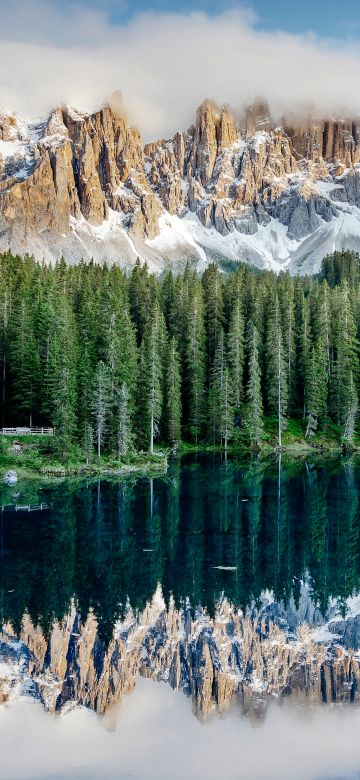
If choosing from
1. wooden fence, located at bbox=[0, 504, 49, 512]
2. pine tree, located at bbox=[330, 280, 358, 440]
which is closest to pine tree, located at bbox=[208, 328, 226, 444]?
pine tree, located at bbox=[330, 280, 358, 440]

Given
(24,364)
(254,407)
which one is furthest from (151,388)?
(254,407)

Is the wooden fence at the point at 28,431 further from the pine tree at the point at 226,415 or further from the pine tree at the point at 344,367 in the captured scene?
the pine tree at the point at 344,367

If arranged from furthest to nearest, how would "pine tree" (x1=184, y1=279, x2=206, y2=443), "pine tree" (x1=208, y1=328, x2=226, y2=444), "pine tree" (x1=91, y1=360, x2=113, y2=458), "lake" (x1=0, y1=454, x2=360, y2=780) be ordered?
1. "pine tree" (x1=184, y1=279, x2=206, y2=443)
2. "pine tree" (x1=208, y1=328, x2=226, y2=444)
3. "pine tree" (x1=91, y1=360, x2=113, y2=458)
4. "lake" (x1=0, y1=454, x2=360, y2=780)

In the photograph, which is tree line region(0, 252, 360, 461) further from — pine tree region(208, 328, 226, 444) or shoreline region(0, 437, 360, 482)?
shoreline region(0, 437, 360, 482)

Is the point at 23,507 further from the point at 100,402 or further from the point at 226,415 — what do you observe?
the point at 226,415

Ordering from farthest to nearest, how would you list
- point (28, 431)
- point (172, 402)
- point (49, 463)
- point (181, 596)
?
point (172, 402) < point (28, 431) < point (49, 463) < point (181, 596)

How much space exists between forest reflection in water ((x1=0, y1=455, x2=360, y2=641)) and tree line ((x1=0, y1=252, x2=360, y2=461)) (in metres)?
13.1

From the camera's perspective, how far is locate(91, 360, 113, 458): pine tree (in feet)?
227

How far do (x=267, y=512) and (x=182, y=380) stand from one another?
157ft

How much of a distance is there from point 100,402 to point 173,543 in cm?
3149

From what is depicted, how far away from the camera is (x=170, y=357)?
294 ft

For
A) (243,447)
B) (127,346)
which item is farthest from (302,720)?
(243,447)

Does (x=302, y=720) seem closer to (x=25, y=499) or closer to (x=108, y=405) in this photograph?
(x=25, y=499)

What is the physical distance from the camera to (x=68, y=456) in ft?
214
